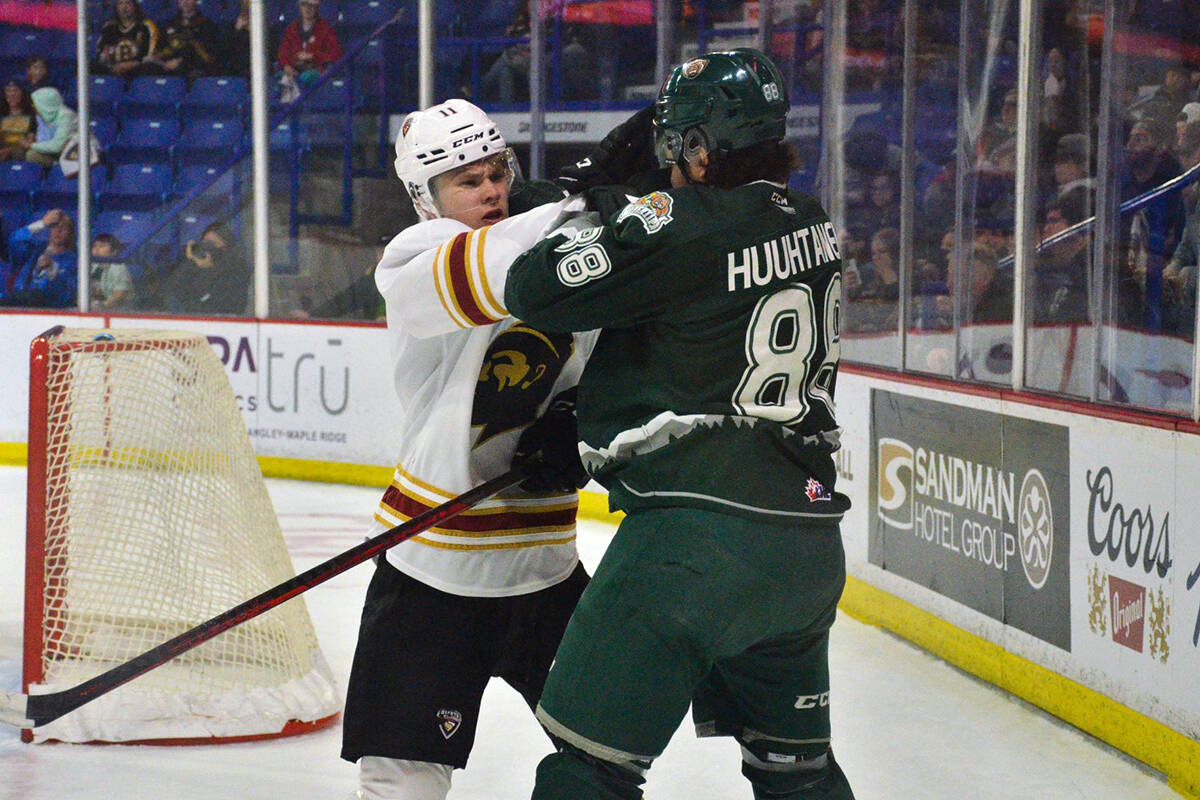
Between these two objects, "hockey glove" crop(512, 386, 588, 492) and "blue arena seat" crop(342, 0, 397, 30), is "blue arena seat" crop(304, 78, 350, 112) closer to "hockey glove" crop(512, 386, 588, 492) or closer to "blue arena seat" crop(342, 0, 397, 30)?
"blue arena seat" crop(342, 0, 397, 30)

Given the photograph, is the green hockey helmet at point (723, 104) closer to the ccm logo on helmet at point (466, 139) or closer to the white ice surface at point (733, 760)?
the ccm logo on helmet at point (466, 139)

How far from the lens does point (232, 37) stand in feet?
26.3

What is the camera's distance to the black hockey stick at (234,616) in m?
1.80

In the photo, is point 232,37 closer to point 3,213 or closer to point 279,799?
point 3,213

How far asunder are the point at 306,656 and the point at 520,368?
4.88 feet

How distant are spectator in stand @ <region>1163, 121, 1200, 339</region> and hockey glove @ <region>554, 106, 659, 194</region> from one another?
5.56 feet

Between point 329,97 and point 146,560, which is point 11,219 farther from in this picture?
point 146,560

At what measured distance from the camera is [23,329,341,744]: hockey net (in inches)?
115

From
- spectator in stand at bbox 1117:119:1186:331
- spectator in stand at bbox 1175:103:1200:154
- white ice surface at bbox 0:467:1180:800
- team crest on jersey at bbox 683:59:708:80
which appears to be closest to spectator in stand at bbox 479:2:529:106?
white ice surface at bbox 0:467:1180:800

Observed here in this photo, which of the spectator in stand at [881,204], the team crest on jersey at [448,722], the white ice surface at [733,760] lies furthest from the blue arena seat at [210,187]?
the team crest on jersey at [448,722]

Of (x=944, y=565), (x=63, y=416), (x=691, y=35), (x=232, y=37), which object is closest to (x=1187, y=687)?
(x=944, y=565)

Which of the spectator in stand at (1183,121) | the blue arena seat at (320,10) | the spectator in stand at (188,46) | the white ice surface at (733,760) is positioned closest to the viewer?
the white ice surface at (733,760)

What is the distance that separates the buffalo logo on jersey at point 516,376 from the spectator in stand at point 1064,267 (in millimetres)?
2060

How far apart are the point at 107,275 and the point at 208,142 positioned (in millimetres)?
1098
